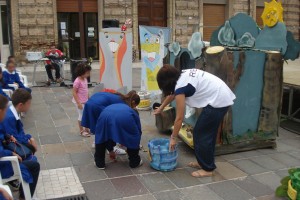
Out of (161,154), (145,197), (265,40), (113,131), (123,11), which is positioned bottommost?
(145,197)

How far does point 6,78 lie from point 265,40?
16.0 ft

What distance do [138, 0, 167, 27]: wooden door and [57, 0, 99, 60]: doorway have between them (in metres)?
2.25

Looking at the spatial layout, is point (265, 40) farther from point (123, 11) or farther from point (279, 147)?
point (123, 11)

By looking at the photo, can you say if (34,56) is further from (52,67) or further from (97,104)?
(97,104)

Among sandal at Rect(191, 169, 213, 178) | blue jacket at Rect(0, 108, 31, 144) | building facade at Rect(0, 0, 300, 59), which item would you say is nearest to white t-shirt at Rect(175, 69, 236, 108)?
sandal at Rect(191, 169, 213, 178)

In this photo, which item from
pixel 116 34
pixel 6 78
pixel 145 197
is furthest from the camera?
pixel 116 34

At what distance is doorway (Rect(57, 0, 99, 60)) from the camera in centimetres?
1677

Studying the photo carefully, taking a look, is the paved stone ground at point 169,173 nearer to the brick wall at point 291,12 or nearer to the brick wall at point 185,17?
the brick wall at point 185,17

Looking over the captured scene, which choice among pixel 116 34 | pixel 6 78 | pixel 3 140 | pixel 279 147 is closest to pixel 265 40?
pixel 279 147

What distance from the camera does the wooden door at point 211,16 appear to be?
64.3 feet

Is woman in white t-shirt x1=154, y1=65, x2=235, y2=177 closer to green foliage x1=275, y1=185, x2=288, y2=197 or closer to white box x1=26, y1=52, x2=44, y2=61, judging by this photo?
green foliage x1=275, y1=185, x2=288, y2=197

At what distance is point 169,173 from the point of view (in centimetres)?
470

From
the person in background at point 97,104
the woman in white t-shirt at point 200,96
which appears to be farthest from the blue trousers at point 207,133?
the person in background at point 97,104

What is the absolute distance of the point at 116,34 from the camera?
27.0 ft
